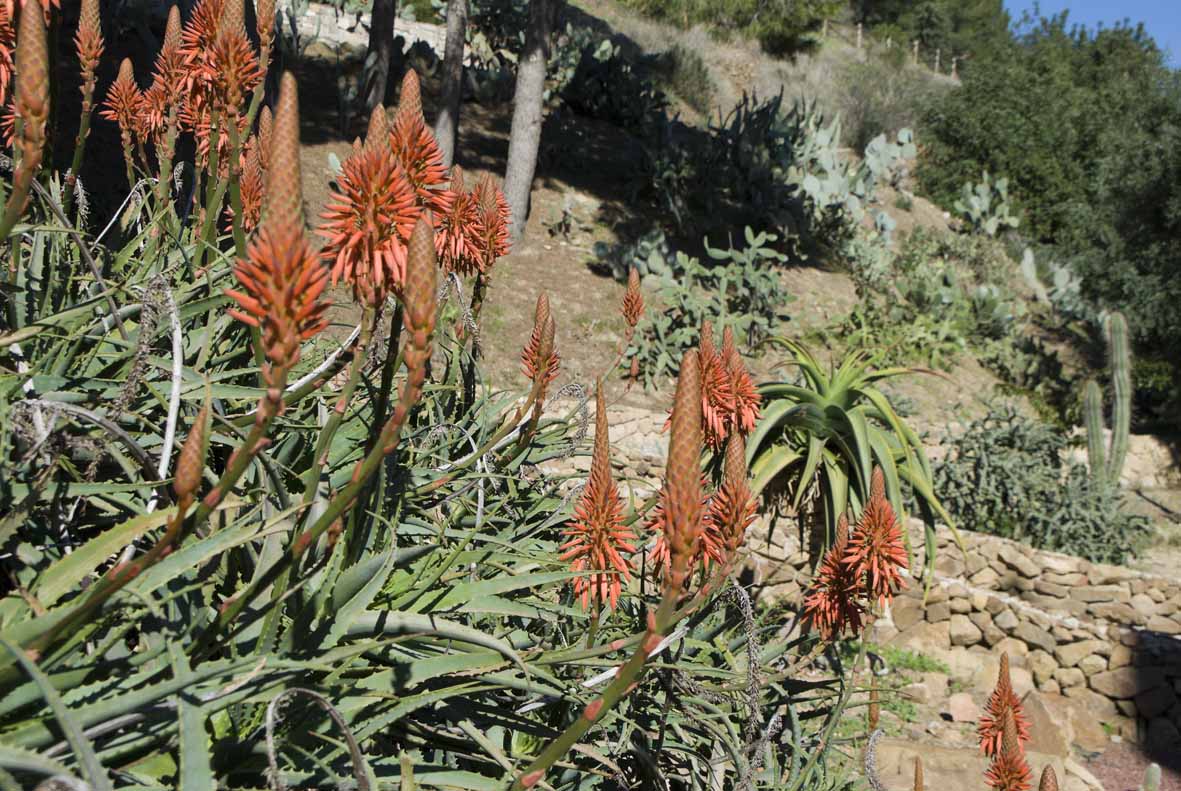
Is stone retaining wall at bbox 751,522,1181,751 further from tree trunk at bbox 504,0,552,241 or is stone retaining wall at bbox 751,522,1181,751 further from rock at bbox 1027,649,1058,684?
tree trunk at bbox 504,0,552,241

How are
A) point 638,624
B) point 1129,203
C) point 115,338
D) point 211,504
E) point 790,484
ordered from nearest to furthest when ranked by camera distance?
point 211,504, point 115,338, point 638,624, point 790,484, point 1129,203

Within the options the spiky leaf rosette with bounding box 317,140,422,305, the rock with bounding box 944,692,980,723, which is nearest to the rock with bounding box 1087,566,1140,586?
the rock with bounding box 944,692,980,723

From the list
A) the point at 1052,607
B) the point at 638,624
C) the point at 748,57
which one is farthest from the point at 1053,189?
the point at 638,624

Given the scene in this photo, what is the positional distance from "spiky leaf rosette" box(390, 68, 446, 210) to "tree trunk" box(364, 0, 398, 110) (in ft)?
31.9

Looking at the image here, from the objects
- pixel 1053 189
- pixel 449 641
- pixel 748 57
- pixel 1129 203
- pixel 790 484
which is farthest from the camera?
pixel 748 57

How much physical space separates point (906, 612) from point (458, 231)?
667 cm

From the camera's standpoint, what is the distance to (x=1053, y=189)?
21828 millimetres

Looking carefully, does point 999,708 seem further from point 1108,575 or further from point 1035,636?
point 1108,575

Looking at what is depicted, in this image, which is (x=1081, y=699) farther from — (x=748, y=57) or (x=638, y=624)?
(x=748, y=57)

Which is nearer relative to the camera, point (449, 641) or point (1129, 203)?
point (449, 641)

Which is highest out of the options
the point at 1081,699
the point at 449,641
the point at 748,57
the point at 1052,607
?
the point at 748,57

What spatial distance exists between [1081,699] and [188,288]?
7641 millimetres

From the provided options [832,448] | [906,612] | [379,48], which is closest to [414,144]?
[832,448]

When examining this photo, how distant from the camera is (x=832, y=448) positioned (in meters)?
4.58
